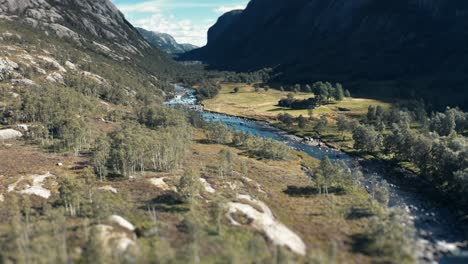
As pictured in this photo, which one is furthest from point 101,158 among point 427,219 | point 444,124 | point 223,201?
point 444,124

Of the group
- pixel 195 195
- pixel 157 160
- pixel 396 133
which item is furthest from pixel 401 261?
pixel 396 133

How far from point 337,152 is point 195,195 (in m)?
96.8

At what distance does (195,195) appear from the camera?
335 ft

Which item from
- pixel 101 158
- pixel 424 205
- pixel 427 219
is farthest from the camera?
pixel 101 158

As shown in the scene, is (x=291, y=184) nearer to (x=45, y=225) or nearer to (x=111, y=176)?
(x=111, y=176)

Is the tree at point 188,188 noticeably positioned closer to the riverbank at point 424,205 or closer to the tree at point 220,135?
the riverbank at point 424,205

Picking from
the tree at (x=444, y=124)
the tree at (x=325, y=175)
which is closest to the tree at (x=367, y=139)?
the tree at (x=444, y=124)

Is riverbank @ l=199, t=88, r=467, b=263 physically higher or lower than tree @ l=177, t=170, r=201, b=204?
lower

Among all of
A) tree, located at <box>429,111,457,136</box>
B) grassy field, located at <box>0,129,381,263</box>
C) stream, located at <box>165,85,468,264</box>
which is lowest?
stream, located at <box>165,85,468,264</box>

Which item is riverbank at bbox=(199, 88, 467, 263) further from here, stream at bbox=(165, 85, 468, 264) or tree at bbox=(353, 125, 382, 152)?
tree at bbox=(353, 125, 382, 152)

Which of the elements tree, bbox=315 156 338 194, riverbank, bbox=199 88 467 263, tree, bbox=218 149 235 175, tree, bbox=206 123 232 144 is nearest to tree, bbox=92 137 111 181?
tree, bbox=218 149 235 175

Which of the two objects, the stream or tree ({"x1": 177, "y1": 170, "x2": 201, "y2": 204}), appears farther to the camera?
tree ({"x1": 177, "y1": 170, "x2": 201, "y2": 204})

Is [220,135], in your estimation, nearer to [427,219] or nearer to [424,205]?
[424,205]

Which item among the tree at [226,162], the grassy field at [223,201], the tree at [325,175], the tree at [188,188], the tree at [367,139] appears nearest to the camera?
the grassy field at [223,201]
